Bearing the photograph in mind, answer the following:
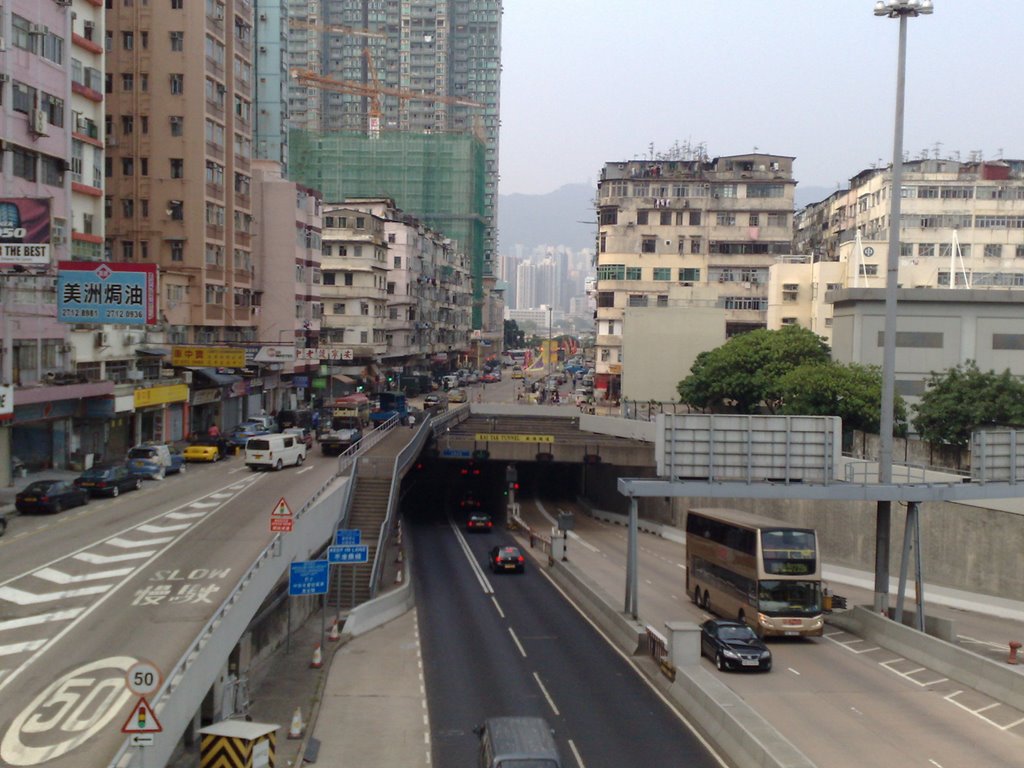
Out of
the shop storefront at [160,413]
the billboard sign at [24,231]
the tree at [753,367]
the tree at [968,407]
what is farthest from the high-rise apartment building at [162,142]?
the tree at [968,407]

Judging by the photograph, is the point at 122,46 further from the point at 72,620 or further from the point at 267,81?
the point at 72,620

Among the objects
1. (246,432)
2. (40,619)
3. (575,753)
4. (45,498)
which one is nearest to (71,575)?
(40,619)

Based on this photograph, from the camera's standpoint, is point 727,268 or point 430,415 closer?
point 430,415

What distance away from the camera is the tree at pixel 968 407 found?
163 feet

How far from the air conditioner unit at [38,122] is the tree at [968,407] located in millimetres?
43497

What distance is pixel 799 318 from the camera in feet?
300

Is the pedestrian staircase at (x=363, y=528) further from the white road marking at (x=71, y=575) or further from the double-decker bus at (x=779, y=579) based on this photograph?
the double-decker bus at (x=779, y=579)

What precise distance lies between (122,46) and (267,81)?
132 feet

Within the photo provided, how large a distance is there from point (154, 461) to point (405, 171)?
133198 millimetres

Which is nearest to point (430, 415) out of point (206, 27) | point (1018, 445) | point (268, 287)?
point (268, 287)

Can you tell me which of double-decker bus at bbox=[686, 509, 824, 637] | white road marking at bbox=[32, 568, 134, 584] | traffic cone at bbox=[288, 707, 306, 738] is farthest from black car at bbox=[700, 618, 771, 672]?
white road marking at bbox=[32, 568, 134, 584]

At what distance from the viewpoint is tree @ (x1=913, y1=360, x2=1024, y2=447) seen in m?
49.6

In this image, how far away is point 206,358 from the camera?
5709cm

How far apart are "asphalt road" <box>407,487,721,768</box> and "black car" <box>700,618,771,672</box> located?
2.52 m
